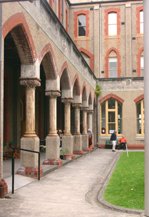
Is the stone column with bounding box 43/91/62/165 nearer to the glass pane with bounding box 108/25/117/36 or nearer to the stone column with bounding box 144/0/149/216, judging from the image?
the stone column with bounding box 144/0/149/216

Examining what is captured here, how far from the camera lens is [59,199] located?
9.39 m

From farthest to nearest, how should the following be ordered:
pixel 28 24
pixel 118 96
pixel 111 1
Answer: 1. pixel 111 1
2. pixel 118 96
3. pixel 28 24

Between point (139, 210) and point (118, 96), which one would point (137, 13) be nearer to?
point (118, 96)

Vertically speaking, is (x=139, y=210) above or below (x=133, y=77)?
below

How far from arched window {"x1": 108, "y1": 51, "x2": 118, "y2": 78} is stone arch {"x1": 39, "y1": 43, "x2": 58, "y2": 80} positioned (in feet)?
67.2

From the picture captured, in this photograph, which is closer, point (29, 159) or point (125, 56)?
point (29, 159)

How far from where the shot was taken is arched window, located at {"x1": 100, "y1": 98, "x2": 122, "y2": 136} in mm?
33781

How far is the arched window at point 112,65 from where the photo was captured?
3588 cm

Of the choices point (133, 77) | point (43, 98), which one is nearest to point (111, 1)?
point (133, 77)

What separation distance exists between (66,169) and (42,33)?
17.6 feet

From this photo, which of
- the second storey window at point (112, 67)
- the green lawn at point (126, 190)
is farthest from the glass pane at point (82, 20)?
the green lawn at point (126, 190)

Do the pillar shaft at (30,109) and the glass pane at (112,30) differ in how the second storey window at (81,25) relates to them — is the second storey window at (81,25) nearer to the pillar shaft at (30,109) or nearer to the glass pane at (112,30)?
the glass pane at (112,30)

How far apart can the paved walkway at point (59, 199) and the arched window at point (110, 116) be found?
66.0 feet

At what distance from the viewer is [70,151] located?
768 inches
